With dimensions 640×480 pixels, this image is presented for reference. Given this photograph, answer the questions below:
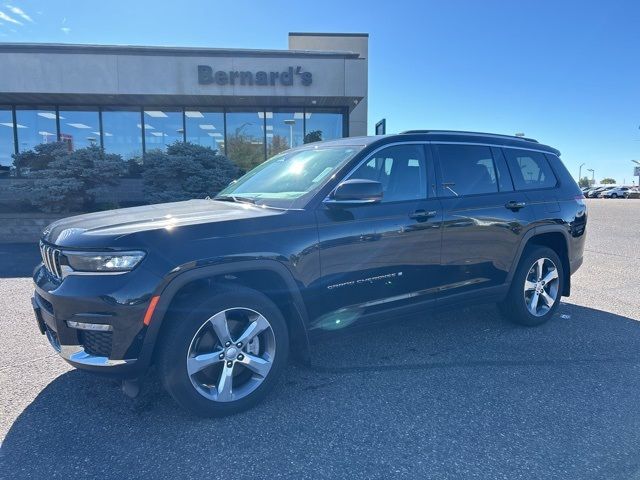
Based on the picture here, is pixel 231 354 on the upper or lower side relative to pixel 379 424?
upper

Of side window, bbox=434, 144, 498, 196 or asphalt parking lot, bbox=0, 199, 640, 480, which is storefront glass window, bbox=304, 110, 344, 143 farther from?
asphalt parking lot, bbox=0, 199, 640, 480

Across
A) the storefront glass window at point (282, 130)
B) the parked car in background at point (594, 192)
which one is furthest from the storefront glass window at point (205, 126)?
the parked car in background at point (594, 192)

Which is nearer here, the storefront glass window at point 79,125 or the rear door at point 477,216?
the rear door at point 477,216

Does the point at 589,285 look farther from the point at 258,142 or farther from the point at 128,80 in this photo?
the point at 128,80

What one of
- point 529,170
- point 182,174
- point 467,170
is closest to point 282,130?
point 182,174

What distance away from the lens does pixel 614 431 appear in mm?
2719

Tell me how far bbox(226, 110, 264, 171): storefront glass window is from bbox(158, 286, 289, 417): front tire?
13.0m

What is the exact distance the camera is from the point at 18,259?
8664 mm

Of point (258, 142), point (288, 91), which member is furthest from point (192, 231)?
point (258, 142)

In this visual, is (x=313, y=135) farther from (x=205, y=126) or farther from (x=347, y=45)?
(x=347, y=45)

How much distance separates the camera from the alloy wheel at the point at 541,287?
4.50 metres

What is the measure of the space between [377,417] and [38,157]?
45.0ft

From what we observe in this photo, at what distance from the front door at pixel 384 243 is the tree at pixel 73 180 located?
33.6 ft

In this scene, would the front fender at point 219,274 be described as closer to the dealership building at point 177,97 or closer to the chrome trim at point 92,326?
the chrome trim at point 92,326
